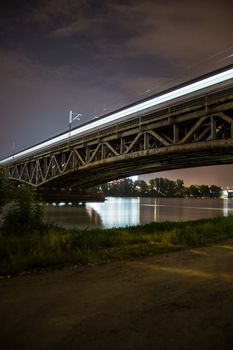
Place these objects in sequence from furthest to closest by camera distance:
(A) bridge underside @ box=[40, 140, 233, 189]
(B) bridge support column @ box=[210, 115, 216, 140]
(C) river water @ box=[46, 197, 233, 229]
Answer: (C) river water @ box=[46, 197, 233, 229] < (A) bridge underside @ box=[40, 140, 233, 189] < (B) bridge support column @ box=[210, 115, 216, 140]

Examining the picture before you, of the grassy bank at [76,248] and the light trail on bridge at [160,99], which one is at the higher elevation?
the light trail on bridge at [160,99]

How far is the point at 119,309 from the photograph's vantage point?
4316 millimetres

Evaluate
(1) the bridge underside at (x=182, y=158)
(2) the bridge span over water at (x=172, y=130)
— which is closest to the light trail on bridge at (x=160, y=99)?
(2) the bridge span over water at (x=172, y=130)

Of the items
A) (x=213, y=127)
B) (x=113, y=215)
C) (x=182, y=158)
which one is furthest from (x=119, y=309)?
(x=113, y=215)

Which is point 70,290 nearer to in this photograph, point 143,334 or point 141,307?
point 141,307

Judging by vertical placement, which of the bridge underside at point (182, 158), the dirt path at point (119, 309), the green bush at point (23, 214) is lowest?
the dirt path at point (119, 309)

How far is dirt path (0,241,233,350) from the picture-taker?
11.3 feet

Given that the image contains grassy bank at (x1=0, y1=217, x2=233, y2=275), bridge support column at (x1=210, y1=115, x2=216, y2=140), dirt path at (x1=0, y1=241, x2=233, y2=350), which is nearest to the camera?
dirt path at (x1=0, y1=241, x2=233, y2=350)

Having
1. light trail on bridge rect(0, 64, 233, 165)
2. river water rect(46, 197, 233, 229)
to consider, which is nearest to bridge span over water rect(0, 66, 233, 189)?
light trail on bridge rect(0, 64, 233, 165)

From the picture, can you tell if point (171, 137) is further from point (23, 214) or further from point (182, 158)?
point (23, 214)

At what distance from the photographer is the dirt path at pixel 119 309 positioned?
344 cm

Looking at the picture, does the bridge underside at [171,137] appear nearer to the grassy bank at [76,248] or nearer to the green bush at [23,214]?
the grassy bank at [76,248]

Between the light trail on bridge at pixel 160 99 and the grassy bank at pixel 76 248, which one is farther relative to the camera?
the light trail on bridge at pixel 160 99

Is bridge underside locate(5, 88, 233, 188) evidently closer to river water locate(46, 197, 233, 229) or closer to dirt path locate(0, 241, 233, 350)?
river water locate(46, 197, 233, 229)
